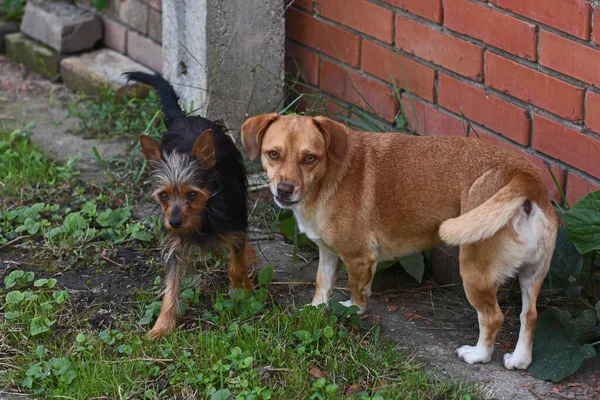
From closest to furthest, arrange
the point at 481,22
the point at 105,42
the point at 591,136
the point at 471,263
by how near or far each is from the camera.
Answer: the point at 471,263 < the point at 591,136 < the point at 481,22 < the point at 105,42

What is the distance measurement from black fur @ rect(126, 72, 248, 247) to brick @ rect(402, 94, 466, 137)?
3.42 feet

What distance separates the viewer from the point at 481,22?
4.57m

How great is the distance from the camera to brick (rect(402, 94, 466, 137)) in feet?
16.0

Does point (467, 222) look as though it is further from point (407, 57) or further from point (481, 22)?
point (407, 57)

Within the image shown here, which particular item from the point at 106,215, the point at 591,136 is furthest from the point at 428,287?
the point at 106,215

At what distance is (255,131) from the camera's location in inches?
162

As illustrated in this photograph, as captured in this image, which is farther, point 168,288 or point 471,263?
point 168,288

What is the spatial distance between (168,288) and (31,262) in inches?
40.7

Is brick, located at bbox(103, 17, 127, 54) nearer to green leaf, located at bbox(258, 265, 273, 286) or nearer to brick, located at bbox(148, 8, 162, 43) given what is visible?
brick, located at bbox(148, 8, 162, 43)

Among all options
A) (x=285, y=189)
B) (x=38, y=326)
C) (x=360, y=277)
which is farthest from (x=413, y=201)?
(x=38, y=326)

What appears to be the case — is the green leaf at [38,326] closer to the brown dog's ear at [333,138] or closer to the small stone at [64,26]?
the brown dog's ear at [333,138]

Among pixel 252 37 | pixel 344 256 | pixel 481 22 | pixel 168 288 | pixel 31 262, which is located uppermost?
pixel 481 22

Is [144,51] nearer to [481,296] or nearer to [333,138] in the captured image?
[333,138]

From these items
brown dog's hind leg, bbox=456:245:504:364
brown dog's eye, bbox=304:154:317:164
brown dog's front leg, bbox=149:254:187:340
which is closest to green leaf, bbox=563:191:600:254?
brown dog's hind leg, bbox=456:245:504:364
